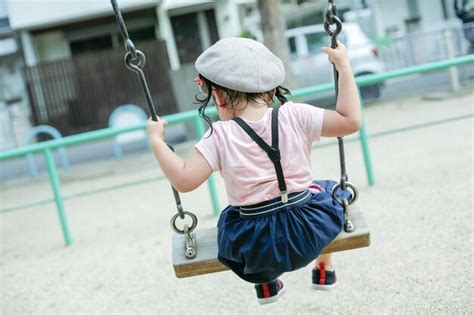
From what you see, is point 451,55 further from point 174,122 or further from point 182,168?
point 182,168

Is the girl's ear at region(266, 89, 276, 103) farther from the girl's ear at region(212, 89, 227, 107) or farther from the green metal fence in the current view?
the green metal fence

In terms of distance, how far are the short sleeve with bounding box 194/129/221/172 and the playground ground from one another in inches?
53.1

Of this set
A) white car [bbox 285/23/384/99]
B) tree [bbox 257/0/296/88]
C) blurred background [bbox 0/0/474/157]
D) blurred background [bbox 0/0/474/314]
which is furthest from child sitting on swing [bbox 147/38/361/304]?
white car [bbox 285/23/384/99]

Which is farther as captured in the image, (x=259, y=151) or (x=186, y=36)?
(x=186, y=36)

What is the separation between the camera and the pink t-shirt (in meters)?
2.09

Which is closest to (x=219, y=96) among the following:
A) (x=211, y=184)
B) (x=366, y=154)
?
(x=211, y=184)

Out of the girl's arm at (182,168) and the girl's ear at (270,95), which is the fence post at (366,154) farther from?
the girl's arm at (182,168)

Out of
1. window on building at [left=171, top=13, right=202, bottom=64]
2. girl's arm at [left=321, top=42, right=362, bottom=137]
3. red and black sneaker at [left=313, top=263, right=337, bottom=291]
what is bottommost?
red and black sneaker at [left=313, top=263, right=337, bottom=291]

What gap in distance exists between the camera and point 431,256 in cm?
362

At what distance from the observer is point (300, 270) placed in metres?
3.72

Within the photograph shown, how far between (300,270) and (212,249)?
1.42 m

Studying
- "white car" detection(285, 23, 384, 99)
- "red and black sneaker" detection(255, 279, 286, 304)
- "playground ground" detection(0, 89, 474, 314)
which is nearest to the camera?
"red and black sneaker" detection(255, 279, 286, 304)

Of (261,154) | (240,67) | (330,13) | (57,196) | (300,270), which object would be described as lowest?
(300,270)

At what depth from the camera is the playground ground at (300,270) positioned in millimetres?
3295
